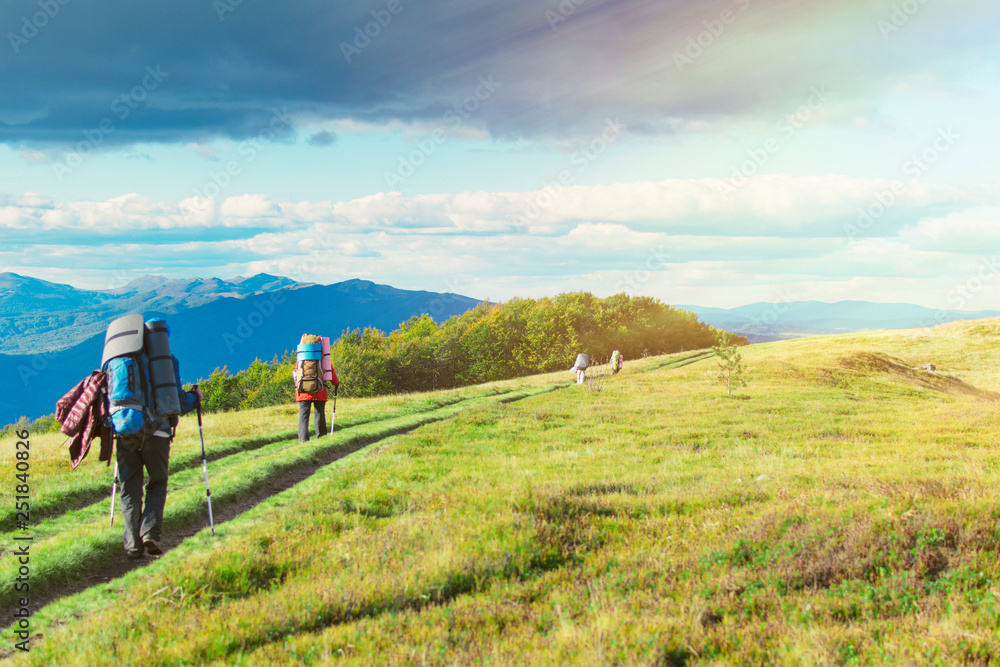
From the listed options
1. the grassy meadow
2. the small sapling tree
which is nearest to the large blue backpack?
the grassy meadow

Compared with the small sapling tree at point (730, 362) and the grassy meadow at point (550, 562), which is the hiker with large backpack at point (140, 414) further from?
the small sapling tree at point (730, 362)

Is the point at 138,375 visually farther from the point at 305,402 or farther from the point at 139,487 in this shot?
the point at 305,402

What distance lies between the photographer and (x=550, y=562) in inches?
302

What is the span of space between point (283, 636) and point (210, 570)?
216 cm

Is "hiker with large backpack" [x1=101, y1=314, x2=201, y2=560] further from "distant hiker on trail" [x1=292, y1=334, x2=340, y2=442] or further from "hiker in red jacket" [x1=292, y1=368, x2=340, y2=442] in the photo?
"hiker in red jacket" [x1=292, y1=368, x2=340, y2=442]

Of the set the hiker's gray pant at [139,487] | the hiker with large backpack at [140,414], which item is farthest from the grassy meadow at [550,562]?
the hiker with large backpack at [140,414]

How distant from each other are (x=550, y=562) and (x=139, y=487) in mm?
6912

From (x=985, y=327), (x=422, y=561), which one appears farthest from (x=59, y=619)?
(x=985, y=327)

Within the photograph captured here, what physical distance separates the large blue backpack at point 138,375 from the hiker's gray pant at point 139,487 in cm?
37

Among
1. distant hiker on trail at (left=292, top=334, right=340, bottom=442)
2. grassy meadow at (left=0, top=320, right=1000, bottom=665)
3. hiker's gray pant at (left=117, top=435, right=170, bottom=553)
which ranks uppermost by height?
distant hiker on trail at (left=292, top=334, right=340, bottom=442)

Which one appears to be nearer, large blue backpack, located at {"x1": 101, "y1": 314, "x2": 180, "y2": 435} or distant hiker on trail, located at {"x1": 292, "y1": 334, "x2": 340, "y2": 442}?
large blue backpack, located at {"x1": 101, "y1": 314, "x2": 180, "y2": 435}

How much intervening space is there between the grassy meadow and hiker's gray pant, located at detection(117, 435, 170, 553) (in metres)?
0.53

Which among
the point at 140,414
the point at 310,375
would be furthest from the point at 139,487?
the point at 310,375

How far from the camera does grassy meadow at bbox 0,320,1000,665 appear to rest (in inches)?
218
